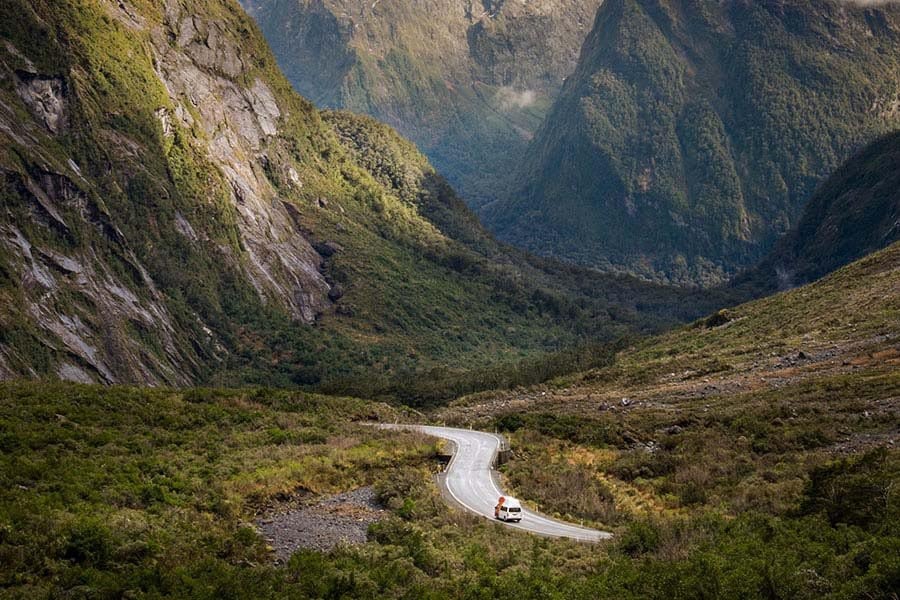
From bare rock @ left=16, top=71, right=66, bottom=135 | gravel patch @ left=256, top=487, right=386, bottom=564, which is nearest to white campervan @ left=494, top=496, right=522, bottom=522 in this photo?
gravel patch @ left=256, top=487, right=386, bottom=564

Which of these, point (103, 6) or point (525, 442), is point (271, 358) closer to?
point (103, 6)

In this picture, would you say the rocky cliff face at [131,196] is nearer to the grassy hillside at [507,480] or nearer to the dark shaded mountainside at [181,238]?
the dark shaded mountainside at [181,238]

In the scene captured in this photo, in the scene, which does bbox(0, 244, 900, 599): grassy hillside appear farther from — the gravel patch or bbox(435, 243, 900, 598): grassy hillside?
the gravel patch

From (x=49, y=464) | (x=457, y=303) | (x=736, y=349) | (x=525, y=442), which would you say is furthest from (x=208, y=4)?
(x=49, y=464)

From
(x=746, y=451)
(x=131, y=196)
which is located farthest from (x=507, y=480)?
(x=131, y=196)

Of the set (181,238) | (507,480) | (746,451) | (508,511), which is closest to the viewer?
(508,511)

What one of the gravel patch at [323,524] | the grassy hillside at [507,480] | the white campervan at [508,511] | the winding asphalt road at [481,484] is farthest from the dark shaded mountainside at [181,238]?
the white campervan at [508,511]

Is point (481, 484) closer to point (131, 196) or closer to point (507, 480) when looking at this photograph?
point (507, 480)
